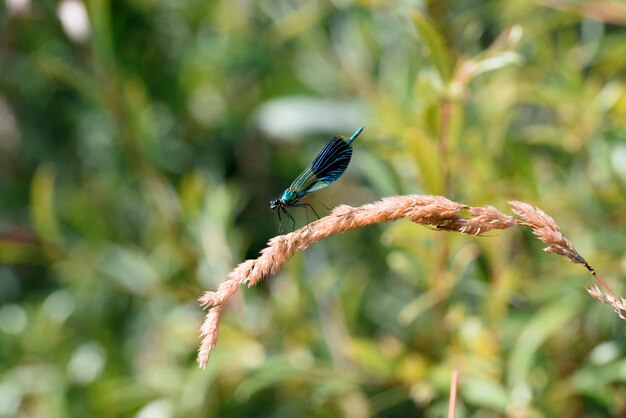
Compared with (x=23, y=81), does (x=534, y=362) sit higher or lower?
lower

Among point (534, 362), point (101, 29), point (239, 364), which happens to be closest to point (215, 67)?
point (101, 29)

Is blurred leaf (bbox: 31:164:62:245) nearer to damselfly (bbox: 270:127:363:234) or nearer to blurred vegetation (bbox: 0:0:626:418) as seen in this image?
blurred vegetation (bbox: 0:0:626:418)

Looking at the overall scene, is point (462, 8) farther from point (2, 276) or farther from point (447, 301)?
point (2, 276)

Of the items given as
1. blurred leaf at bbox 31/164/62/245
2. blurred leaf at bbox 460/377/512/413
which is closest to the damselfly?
blurred leaf at bbox 460/377/512/413

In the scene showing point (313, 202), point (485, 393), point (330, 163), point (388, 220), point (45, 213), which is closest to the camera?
point (388, 220)

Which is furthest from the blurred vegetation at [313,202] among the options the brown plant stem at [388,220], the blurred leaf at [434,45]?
the brown plant stem at [388,220]

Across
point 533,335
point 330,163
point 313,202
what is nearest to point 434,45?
point 330,163

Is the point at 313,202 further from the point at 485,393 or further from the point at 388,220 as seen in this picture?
the point at 388,220

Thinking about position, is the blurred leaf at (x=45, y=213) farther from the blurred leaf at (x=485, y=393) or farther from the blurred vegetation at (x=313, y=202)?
the blurred leaf at (x=485, y=393)
